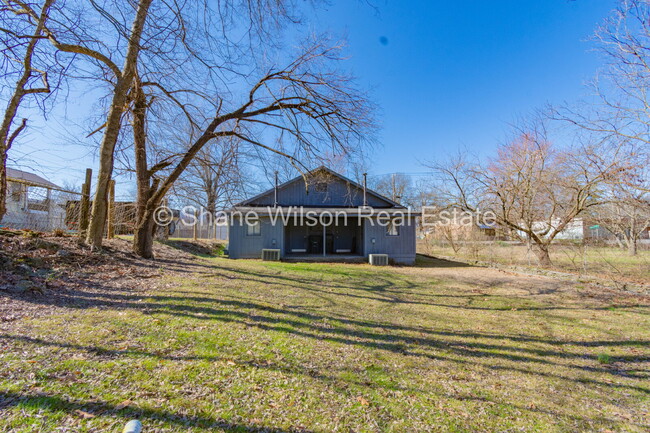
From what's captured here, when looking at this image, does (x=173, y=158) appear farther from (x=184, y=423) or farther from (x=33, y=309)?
(x=184, y=423)

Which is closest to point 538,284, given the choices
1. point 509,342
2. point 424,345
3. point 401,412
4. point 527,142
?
point 527,142

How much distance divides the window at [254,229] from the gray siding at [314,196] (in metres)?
1.90

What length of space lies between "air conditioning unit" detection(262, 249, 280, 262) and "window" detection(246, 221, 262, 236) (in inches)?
52.0

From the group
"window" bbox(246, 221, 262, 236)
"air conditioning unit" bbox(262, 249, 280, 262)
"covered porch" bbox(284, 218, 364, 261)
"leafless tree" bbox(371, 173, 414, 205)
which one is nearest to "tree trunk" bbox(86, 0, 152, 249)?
"air conditioning unit" bbox(262, 249, 280, 262)

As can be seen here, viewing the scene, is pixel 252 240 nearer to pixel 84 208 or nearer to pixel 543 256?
Result: pixel 84 208

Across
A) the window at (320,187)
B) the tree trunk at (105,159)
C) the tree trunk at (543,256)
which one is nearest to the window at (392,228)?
the window at (320,187)

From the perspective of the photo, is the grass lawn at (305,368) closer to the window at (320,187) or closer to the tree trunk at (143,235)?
the tree trunk at (143,235)

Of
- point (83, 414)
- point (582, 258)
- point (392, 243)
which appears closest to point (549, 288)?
point (582, 258)

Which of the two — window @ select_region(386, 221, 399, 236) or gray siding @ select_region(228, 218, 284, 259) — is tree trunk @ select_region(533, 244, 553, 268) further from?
gray siding @ select_region(228, 218, 284, 259)

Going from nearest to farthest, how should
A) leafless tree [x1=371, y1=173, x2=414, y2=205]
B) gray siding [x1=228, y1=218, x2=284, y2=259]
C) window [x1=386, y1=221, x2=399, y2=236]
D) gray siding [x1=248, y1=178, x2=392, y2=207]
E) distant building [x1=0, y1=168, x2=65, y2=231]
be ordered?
1. distant building [x1=0, y1=168, x2=65, y2=231]
2. gray siding [x1=228, y1=218, x2=284, y2=259]
3. window [x1=386, y1=221, x2=399, y2=236]
4. gray siding [x1=248, y1=178, x2=392, y2=207]
5. leafless tree [x1=371, y1=173, x2=414, y2=205]

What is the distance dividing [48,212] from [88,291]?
427 centimetres

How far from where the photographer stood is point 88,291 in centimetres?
458

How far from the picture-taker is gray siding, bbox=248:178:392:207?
17453mm

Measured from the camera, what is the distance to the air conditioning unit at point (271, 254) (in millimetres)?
14984
